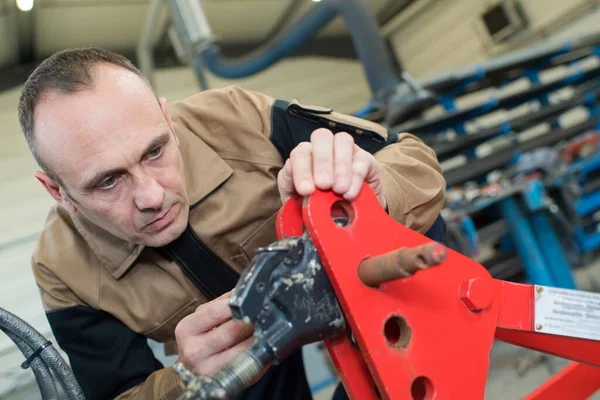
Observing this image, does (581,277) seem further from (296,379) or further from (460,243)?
(296,379)

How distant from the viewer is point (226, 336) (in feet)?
2.08

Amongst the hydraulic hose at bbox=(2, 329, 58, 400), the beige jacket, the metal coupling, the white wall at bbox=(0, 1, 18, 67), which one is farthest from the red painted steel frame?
the white wall at bbox=(0, 1, 18, 67)

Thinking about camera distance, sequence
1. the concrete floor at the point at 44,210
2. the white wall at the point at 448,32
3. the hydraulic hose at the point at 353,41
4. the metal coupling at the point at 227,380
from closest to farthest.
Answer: the metal coupling at the point at 227,380
the concrete floor at the point at 44,210
the hydraulic hose at the point at 353,41
the white wall at the point at 448,32

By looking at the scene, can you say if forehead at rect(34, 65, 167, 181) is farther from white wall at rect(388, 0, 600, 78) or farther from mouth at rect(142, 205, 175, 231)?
white wall at rect(388, 0, 600, 78)

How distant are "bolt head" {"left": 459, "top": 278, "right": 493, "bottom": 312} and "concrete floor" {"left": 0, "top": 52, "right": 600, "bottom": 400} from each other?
1.12 m

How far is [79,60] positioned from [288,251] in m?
0.60

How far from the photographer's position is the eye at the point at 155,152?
33.7 inches

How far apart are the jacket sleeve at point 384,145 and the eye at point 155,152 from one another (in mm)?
263

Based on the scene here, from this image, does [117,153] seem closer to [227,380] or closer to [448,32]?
[227,380]

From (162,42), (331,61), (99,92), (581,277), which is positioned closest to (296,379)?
(99,92)

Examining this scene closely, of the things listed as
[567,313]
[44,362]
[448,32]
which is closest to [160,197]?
[44,362]

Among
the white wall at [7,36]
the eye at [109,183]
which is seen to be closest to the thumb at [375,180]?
the eye at [109,183]

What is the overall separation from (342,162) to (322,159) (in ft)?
0.09

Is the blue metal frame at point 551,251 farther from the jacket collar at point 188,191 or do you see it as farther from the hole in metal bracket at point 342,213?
the hole in metal bracket at point 342,213
